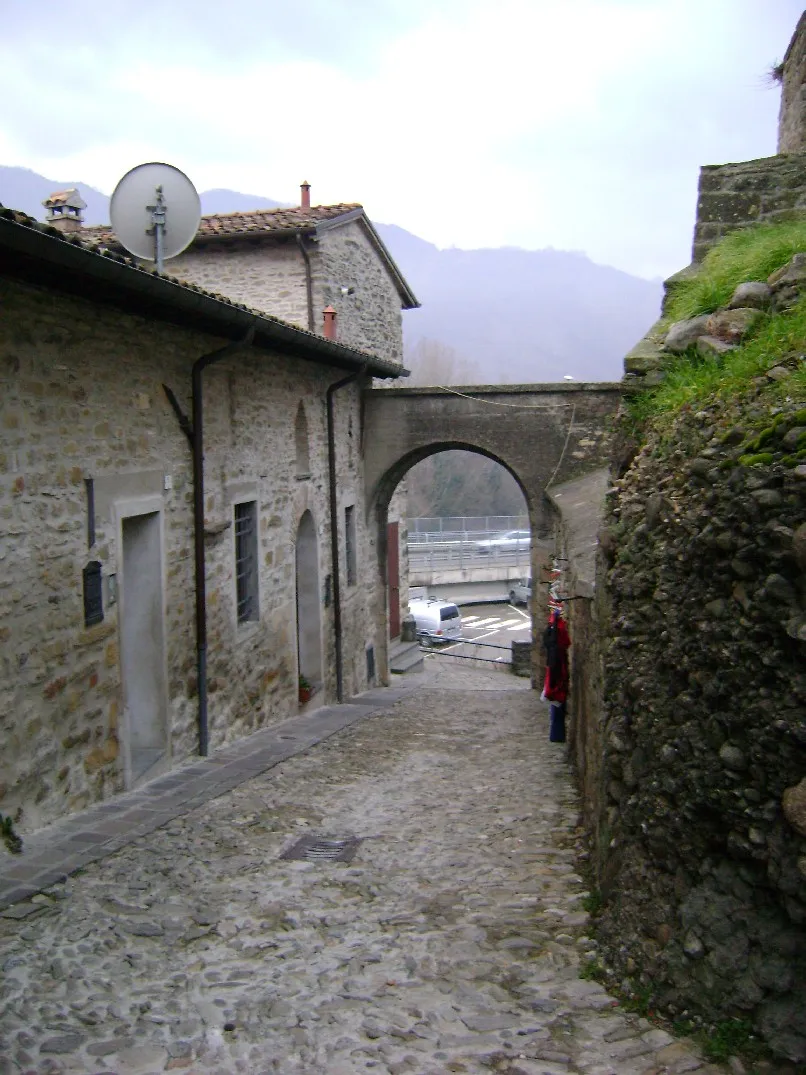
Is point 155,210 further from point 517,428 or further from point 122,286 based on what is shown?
point 517,428

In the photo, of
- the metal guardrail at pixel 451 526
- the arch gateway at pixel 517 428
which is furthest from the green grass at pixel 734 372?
the metal guardrail at pixel 451 526

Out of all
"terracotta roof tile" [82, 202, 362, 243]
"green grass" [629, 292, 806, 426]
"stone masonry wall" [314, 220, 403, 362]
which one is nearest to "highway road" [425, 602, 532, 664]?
"stone masonry wall" [314, 220, 403, 362]

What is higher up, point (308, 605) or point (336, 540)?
point (336, 540)

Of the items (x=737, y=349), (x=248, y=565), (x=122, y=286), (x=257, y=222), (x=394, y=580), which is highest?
(x=257, y=222)

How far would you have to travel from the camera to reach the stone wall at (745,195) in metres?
8.46

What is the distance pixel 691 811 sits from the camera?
3.50m

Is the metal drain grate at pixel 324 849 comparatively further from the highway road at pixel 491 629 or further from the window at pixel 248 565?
the highway road at pixel 491 629

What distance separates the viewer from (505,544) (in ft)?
123

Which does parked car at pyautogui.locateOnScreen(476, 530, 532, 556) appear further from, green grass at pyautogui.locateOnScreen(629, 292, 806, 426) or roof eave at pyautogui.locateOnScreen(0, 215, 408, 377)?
green grass at pyautogui.locateOnScreen(629, 292, 806, 426)

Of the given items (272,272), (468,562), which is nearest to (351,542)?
(272,272)

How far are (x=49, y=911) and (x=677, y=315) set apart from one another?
17.7 ft

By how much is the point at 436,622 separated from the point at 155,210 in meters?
17.7

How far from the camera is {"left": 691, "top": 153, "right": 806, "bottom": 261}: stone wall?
27.8 feet

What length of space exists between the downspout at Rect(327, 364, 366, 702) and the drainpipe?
4173 mm
